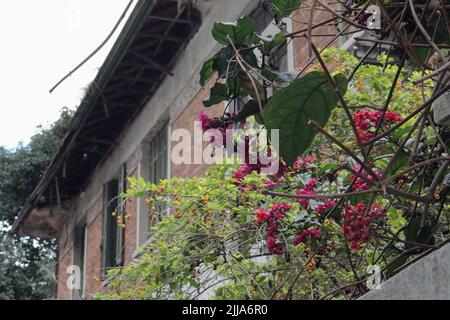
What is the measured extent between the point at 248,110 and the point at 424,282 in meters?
1.18

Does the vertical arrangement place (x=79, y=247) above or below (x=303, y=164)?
above

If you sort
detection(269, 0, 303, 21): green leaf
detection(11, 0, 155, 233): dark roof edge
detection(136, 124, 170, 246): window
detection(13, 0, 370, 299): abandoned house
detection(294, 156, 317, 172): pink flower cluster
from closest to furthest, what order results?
detection(269, 0, 303, 21): green leaf
detection(294, 156, 317, 172): pink flower cluster
detection(11, 0, 155, 233): dark roof edge
detection(13, 0, 370, 299): abandoned house
detection(136, 124, 170, 246): window

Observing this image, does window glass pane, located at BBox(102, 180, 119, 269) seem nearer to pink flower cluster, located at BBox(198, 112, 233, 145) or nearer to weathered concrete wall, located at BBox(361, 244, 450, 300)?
pink flower cluster, located at BBox(198, 112, 233, 145)

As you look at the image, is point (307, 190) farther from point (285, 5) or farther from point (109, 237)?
point (109, 237)

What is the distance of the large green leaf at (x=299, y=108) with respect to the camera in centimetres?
280

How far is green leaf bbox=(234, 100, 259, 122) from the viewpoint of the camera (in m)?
3.15

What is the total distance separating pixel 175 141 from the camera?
10.6 metres

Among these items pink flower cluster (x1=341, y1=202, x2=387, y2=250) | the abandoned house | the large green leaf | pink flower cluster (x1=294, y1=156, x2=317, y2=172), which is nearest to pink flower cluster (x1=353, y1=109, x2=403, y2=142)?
pink flower cluster (x1=294, y1=156, x2=317, y2=172)

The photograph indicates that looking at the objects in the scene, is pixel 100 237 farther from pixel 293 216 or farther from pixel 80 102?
pixel 293 216

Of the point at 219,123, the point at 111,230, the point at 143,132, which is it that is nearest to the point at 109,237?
the point at 111,230

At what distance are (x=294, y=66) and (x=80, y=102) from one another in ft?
15.2

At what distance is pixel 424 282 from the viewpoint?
2.15m

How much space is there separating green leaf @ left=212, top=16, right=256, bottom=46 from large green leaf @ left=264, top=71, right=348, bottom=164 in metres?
0.45

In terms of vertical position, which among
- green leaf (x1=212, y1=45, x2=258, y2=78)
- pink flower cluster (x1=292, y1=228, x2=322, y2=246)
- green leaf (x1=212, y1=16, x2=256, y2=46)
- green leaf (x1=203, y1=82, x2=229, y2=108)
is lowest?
pink flower cluster (x1=292, y1=228, x2=322, y2=246)
